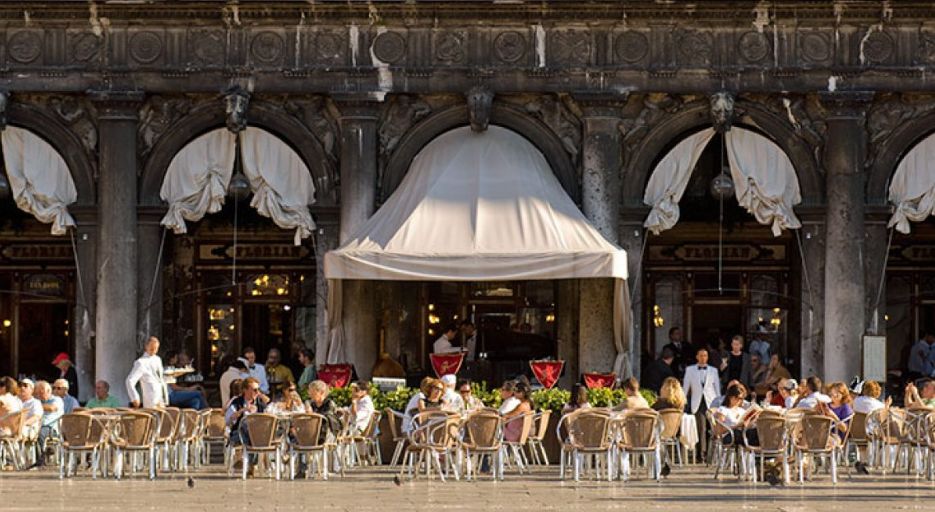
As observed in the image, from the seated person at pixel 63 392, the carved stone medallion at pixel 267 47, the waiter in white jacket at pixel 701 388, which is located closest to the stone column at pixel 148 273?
the carved stone medallion at pixel 267 47

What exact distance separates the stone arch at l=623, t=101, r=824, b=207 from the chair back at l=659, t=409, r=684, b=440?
19.8ft

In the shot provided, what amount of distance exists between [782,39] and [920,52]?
1.92m

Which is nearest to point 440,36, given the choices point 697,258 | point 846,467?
point 697,258

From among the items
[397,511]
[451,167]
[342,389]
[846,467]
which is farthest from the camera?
[451,167]

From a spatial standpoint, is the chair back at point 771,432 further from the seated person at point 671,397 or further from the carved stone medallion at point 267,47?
the carved stone medallion at point 267,47

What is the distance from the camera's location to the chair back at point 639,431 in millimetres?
24234

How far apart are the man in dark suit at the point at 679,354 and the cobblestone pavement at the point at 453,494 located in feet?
21.4

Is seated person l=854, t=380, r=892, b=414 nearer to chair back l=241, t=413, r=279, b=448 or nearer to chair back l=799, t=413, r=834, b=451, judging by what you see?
chair back l=799, t=413, r=834, b=451

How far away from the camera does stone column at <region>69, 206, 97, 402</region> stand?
31.4 m

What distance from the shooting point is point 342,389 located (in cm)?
2755

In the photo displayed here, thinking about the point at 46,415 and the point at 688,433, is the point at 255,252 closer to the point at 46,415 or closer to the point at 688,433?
the point at 46,415

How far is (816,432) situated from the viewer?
23797 millimetres

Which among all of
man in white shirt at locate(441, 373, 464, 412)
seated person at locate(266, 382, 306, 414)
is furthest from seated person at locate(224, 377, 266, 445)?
man in white shirt at locate(441, 373, 464, 412)

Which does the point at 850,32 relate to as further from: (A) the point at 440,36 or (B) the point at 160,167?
(B) the point at 160,167
